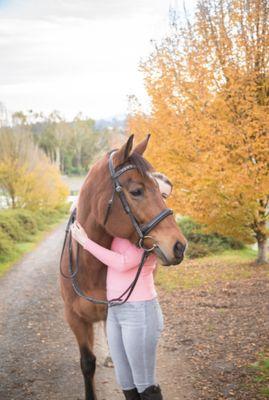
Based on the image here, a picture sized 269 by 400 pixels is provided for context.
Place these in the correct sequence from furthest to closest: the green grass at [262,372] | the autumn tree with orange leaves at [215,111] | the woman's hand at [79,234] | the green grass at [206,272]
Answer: the green grass at [206,272]
the autumn tree with orange leaves at [215,111]
the green grass at [262,372]
the woman's hand at [79,234]

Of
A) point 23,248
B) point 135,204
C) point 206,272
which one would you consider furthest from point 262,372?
point 23,248

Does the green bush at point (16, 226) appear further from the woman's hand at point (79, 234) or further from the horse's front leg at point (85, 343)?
the woman's hand at point (79, 234)

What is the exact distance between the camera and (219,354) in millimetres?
4992

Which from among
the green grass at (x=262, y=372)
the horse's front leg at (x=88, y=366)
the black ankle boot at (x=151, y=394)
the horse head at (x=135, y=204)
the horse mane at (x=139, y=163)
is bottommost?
the green grass at (x=262, y=372)

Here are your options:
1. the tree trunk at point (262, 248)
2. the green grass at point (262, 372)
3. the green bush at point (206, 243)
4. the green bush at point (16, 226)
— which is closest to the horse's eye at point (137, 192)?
the green grass at point (262, 372)

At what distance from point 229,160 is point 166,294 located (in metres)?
2.96

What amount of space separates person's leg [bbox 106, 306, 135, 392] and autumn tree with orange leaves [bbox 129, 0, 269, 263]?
545 cm

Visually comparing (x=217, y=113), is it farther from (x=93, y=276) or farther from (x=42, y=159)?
(x=42, y=159)

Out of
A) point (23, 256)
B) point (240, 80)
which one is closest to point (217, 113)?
point (240, 80)

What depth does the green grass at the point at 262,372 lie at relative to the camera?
3.81 meters

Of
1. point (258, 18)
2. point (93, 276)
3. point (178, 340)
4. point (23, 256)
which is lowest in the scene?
point (23, 256)

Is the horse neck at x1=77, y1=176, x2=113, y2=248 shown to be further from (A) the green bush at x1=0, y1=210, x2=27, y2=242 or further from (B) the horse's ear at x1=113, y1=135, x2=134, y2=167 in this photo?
(A) the green bush at x1=0, y1=210, x2=27, y2=242

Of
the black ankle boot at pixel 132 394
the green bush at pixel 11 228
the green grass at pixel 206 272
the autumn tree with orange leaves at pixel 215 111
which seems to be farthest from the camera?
the green bush at pixel 11 228

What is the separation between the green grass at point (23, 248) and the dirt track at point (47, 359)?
3.61 metres
